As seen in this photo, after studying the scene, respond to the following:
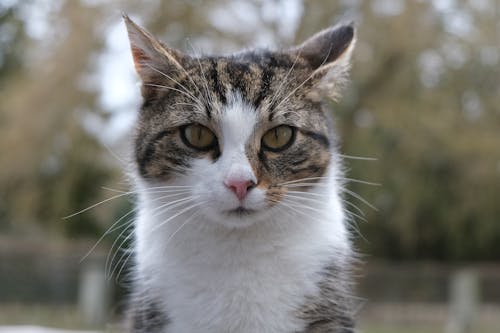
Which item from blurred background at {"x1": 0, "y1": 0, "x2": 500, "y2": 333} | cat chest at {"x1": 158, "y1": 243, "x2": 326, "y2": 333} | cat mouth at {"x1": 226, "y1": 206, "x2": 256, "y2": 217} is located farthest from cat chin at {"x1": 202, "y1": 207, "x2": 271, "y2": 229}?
blurred background at {"x1": 0, "y1": 0, "x2": 500, "y2": 333}

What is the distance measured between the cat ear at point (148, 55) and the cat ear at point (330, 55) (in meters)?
0.51

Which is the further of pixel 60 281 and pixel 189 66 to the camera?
pixel 60 281

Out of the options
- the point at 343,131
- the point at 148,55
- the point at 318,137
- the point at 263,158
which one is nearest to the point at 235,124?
the point at 263,158

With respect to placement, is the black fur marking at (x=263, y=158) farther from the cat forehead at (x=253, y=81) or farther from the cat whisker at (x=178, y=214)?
the cat whisker at (x=178, y=214)

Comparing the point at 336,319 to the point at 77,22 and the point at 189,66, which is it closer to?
the point at 189,66

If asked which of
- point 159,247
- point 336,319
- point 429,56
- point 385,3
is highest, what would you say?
point 385,3

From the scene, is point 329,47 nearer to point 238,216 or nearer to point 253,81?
point 253,81

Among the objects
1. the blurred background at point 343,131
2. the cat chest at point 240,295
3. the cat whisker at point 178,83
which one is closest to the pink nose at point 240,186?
the cat chest at point 240,295

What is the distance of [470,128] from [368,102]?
238cm

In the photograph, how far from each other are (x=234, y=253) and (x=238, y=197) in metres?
0.24

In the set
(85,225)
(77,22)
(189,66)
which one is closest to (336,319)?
(189,66)

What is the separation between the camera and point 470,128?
12.3m

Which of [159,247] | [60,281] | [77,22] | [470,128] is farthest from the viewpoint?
[470,128]

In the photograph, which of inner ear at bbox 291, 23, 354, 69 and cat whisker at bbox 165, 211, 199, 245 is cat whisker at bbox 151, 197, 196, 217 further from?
inner ear at bbox 291, 23, 354, 69
